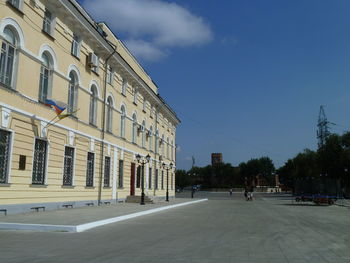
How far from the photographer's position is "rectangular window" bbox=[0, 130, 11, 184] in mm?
13703

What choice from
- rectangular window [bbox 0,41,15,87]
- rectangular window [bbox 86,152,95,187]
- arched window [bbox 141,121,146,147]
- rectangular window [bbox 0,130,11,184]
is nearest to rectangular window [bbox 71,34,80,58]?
rectangular window [bbox 0,41,15,87]

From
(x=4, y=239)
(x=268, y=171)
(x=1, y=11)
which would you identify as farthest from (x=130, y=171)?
(x=268, y=171)

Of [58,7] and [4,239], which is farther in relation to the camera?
[58,7]

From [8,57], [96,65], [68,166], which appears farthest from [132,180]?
[8,57]

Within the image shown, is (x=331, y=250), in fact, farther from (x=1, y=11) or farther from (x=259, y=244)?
(x=1, y=11)

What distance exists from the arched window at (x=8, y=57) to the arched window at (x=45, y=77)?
80.7 inches

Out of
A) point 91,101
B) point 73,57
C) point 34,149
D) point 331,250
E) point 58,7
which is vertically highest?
point 58,7

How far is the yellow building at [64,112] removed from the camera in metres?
14.3

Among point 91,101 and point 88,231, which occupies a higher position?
point 91,101

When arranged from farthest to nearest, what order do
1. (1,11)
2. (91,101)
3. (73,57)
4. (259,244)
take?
(91,101), (73,57), (1,11), (259,244)

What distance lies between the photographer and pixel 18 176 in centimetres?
1444

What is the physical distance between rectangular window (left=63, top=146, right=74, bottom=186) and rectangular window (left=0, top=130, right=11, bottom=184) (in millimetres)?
4709

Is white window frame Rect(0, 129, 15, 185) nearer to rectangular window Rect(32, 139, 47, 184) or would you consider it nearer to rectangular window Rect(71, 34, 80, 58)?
rectangular window Rect(32, 139, 47, 184)

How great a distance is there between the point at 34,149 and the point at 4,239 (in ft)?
24.0
